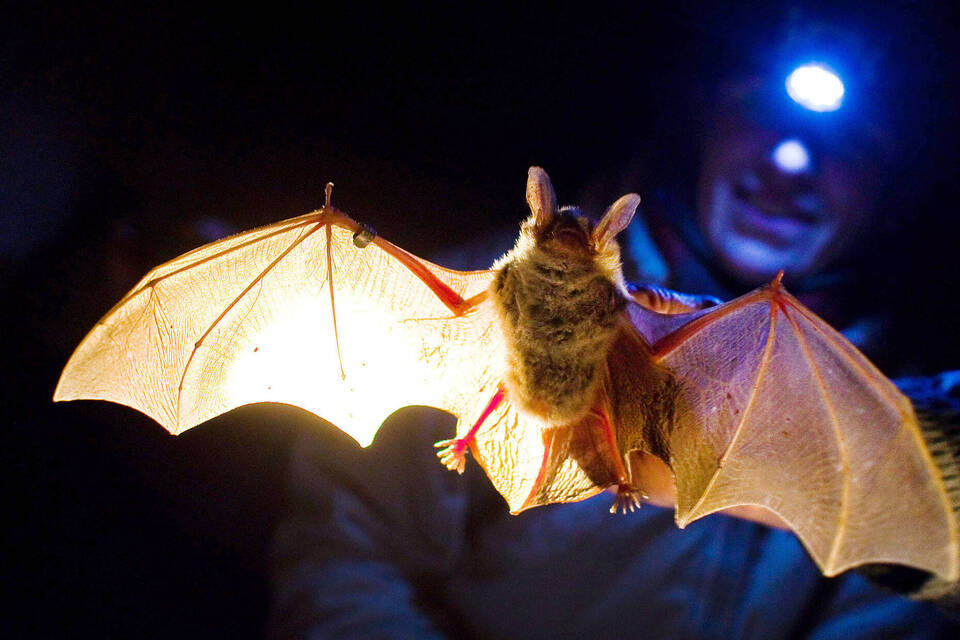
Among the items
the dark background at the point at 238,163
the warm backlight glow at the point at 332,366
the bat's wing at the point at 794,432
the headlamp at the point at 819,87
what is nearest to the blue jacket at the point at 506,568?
the dark background at the point at 238,163

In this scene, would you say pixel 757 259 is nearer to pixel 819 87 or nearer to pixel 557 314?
pixel 819 87

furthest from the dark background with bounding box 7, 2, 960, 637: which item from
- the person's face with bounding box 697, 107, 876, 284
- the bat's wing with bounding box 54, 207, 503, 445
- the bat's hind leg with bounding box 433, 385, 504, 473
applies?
the bat's hind leg with bounding box 433, 385, 504, 473

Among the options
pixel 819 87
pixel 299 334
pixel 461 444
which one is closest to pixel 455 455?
pixel 461 444

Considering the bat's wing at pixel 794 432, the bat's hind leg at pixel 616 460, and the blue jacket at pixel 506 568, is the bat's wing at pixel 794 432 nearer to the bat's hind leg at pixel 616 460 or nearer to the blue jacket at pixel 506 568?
the bat's hind leg at pixel 616 460

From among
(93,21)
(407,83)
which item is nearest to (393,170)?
(407,83)

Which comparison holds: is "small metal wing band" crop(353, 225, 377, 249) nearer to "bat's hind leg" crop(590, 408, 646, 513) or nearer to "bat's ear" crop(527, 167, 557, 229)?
"bat's ear" crop(527, 167, 557, 229)

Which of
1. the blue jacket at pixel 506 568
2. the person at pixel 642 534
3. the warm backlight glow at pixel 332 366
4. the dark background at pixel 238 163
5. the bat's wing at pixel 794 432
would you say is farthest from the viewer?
the blue jacket at pixel 506 568
